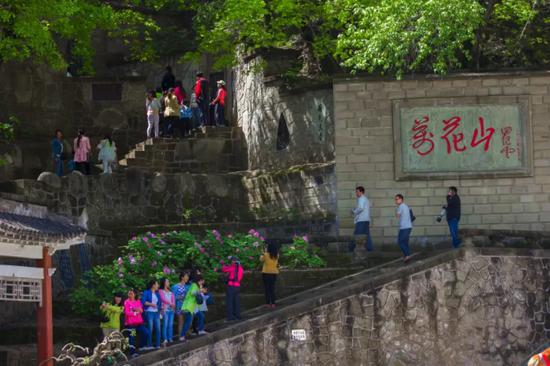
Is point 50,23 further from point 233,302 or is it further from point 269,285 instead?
point 233,302

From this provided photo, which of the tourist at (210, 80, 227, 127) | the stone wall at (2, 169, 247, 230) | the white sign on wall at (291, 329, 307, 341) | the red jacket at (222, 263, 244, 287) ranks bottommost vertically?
the white sign on wall at (291, 329, 307, 341)

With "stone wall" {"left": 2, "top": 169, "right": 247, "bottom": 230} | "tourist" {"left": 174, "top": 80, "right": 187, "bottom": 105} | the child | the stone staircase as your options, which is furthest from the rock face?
"tourist" {"left": 174, "top": 80, "right": 187, "bottom": 105}

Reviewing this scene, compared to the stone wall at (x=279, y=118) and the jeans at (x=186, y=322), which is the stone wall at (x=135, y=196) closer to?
the stone wall at (x=279, y=118)

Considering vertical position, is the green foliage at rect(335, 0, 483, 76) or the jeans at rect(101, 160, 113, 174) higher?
the green foliage at rect(335, 0, 483, 76)

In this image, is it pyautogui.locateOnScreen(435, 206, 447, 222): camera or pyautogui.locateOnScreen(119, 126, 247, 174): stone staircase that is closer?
pyautogui.locateOnScreen(435, 206, 447, 222): camera

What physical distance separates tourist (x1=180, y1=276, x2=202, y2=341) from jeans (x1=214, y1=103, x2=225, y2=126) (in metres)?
13.2

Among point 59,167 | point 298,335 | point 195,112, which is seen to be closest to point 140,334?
point 298,335

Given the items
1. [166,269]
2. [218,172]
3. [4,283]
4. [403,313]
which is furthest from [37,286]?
[218,172]

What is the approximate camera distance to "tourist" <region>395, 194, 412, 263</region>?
32500 mm

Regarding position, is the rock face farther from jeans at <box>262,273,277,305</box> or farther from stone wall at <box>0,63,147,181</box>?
stone wall at <box>0,63,147,181</box>

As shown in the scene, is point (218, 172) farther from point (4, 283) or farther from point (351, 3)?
point (4, 283)

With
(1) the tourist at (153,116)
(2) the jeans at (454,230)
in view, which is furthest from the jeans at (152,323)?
(1) the tourist at (153,116)

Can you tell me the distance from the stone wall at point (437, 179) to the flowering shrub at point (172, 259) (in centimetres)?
197

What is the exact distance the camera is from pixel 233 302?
30.5 m
